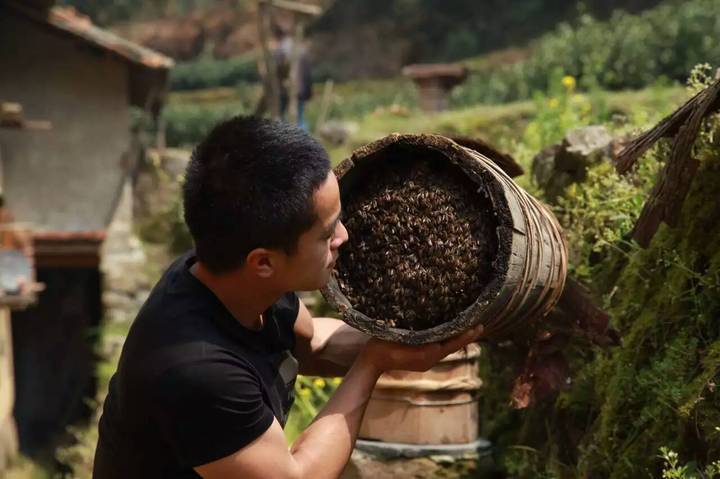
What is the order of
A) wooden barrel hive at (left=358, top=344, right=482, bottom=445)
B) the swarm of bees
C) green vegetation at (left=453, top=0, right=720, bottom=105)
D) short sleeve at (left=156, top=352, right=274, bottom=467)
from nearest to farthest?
short sleeve at (left=156, top=352, right=274, bottom=467)
the swarm of bees
wooden barrel hive at (left=358, top=344, right=482, bottom=445)
green vegetation at (left=453, top=0, right=720, bottom=105)

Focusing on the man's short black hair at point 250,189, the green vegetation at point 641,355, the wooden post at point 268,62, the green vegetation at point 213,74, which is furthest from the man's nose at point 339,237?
the green vegetation at point 213,74

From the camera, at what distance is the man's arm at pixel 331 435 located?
2.05m

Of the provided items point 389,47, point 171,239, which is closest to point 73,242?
point 171,239

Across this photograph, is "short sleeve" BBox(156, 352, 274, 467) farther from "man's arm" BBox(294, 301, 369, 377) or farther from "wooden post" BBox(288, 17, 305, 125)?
"wooden post" BBox(288, 17, 305, 125)

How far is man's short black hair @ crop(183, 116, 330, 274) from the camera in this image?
206 centimetres

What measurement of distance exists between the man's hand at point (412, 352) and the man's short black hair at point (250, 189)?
40cm

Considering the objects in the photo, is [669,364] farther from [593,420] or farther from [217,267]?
[217,267]

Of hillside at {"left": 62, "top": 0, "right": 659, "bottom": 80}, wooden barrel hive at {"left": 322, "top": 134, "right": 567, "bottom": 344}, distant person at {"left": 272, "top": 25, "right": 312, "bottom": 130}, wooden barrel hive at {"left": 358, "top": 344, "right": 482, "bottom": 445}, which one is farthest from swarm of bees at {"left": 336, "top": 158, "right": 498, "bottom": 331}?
hillside at {"left": 62, "top": 0, "right": 659, "bottom": 80}

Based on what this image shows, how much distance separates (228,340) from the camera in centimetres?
217

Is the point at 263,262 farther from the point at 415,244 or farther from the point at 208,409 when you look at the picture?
the point at 415,244

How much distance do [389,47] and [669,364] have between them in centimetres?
2786

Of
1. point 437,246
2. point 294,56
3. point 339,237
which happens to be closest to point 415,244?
point 437,246

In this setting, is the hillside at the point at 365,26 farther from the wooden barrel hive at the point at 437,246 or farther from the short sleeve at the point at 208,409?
the short sleeve at the point at 208,409

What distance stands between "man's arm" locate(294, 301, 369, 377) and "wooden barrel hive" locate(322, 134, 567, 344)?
0.77 feet
